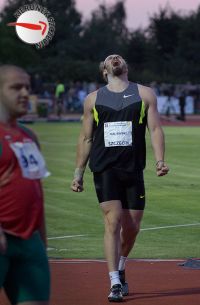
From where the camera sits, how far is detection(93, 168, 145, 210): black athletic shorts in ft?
30.8

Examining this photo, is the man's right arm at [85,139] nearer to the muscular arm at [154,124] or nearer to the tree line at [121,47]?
the muscular arm at [154,124]

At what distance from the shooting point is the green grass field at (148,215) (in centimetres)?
1277

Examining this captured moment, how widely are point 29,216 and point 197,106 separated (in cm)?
6770

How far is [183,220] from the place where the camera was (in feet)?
51.1

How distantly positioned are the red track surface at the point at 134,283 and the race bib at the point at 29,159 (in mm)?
3073

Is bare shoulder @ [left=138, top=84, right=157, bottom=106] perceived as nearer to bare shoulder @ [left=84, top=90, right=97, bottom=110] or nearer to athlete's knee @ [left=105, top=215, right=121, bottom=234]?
bare shoulder @ [left=84, top=90, right=97, bottom=110]

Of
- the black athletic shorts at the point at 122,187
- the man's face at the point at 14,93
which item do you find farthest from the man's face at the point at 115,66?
the man's face at the point at 14,93

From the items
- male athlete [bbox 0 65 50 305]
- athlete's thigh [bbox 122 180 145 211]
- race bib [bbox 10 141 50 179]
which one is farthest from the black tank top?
male athlete [bbox 0 65 50 305]

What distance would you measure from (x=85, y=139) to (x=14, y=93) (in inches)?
137

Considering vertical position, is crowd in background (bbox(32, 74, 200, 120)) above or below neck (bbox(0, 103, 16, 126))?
below

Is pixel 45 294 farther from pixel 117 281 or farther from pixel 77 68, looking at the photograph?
pixel 77 68

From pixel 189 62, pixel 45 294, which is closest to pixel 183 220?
pixel 45 294

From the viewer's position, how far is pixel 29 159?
6137 mm

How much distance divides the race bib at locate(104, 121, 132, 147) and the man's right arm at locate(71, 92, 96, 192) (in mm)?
207
